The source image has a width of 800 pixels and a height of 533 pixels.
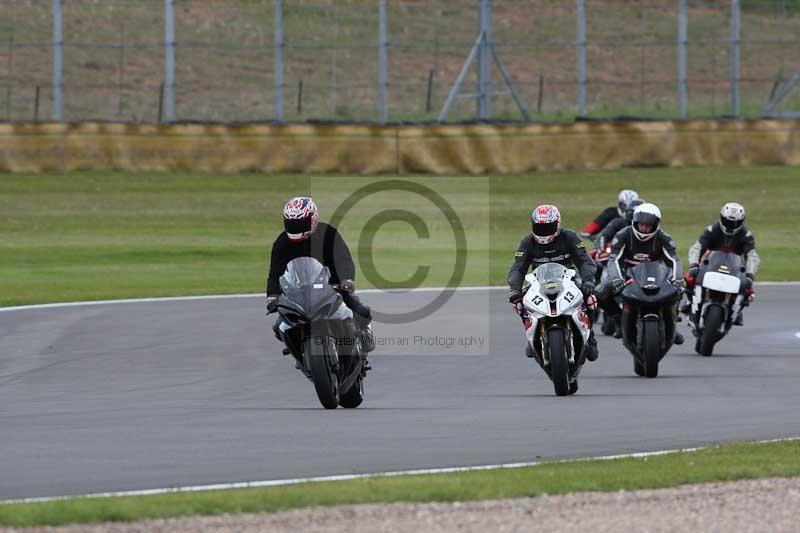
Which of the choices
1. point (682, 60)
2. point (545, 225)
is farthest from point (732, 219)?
point (682, 60)

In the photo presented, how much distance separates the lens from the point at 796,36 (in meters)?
36.6

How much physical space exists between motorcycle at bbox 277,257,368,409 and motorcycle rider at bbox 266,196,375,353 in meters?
0.21

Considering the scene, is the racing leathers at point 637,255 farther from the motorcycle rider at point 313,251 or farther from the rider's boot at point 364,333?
the motorcycle rider at point 313,251

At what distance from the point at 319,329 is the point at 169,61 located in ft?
69.9

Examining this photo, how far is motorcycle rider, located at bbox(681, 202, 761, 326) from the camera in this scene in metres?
17.5

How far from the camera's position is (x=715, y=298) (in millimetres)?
17172

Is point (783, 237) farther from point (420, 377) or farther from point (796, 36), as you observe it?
point (420, 377)

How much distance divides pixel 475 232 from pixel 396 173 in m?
2.38

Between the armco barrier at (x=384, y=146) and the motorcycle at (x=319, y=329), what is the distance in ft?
65.4

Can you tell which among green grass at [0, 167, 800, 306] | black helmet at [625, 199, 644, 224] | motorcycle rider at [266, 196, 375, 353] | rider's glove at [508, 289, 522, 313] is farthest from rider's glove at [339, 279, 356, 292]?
green grass at [0, 167, 800, 306]

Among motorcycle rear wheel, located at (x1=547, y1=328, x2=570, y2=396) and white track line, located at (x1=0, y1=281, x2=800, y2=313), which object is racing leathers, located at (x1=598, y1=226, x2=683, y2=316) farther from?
white track line, located at (x1=0, y1=281, x2=800, y2=313)

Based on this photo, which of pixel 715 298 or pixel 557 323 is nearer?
pixel 557 323

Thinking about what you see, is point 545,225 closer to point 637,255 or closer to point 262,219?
point 637,255

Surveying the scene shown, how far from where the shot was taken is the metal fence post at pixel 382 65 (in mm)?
33156
